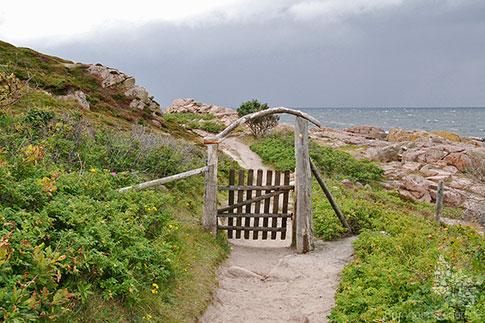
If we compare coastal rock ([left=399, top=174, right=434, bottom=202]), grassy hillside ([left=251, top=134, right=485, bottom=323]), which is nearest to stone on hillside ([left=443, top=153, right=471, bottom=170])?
coastal rock ([left=399, top=174, right=434, bottom=202])

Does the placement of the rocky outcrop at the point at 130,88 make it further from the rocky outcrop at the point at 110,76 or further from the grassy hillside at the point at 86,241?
the grassy hillside at the point at 86,241

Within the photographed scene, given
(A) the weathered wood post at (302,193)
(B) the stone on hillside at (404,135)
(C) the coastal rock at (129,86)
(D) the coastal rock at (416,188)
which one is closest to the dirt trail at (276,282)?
(A) the weathered wood post at (302,193)

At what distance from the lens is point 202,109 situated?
48031mm

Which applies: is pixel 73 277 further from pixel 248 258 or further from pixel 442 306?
pixel 248 258

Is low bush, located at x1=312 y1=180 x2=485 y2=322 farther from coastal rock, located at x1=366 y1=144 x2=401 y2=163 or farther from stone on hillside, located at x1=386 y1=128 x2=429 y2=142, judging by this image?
stone on hillside, located at x1=386 y1=128 x2=429 y2=142

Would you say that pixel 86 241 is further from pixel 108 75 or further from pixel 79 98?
pixel 108 75

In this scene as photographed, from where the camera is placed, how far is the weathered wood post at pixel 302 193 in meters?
7.89

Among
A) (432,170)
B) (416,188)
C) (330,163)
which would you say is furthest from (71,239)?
(432,170)

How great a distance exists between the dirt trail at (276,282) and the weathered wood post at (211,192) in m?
0.87

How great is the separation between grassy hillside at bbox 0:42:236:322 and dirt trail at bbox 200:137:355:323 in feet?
1.30

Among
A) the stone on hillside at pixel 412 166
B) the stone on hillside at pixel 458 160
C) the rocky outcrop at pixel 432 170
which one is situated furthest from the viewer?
the stone on hillside at pixel 458 160

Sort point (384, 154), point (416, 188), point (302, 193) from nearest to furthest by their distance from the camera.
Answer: point (302, 193), point (416, 188), point (384, 154)

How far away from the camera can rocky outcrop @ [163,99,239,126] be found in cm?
4209

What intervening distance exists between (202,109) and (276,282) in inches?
1689
